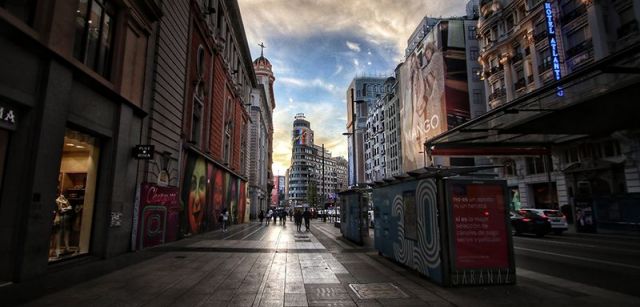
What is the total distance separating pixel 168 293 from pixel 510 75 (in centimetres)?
4075

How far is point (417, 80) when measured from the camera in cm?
6606

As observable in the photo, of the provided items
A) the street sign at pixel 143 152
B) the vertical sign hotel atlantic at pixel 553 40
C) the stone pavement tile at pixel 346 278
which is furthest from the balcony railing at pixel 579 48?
the street sign at pixel 143 152

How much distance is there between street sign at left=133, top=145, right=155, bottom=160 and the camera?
13.3 meters

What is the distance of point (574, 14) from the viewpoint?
2942cm

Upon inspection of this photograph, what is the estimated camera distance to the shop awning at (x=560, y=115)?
11.6 metres

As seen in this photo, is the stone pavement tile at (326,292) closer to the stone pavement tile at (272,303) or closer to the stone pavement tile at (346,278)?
the stone pavement tile at (346,278)

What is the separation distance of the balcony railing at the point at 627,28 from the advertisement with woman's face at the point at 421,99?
3045 cm

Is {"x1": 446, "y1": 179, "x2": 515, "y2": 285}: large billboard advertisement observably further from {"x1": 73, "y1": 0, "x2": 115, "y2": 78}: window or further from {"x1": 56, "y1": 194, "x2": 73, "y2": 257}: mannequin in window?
{"x1": 73, "y1": 0, "x2": 115, "y2": 78}: window

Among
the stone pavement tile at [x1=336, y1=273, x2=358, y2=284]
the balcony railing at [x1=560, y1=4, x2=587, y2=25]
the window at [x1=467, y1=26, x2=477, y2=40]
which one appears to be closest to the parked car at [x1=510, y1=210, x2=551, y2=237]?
the stone pavement tile at [x1=336, y1=273, x2=358, y2=284]

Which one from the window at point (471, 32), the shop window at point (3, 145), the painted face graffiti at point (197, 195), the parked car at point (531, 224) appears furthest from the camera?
the window at point (471, 32)

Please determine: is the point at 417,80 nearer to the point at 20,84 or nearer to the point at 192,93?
the point at 192,93

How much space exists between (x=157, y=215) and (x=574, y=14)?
34859 mm

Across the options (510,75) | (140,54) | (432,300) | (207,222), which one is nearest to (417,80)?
(510,75)

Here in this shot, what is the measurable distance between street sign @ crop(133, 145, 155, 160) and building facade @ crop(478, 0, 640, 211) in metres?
23.1
